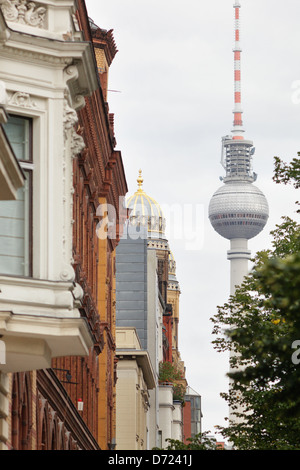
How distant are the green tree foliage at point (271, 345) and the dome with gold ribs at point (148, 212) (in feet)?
337

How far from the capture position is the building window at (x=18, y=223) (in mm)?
25188

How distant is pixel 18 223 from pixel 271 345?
7.33m

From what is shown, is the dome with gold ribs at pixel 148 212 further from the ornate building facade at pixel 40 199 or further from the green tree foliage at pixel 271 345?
the ornate building facade at pixel 40 199

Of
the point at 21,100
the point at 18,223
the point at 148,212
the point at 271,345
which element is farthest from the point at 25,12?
the point at 148,212

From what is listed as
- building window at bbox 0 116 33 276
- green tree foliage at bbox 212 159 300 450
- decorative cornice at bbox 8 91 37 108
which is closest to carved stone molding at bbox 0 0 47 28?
decorative cornice at bbox 8 91 37 108

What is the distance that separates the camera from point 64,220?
25750 millimetres

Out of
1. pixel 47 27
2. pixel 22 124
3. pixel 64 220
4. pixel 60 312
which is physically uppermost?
pixel 47 27

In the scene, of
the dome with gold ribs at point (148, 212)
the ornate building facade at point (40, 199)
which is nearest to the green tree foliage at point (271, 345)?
the ornate building facade at point (40, 199)

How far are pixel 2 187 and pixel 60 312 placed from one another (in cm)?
349

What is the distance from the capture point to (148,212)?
163m

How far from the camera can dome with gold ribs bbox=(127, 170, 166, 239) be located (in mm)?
156750

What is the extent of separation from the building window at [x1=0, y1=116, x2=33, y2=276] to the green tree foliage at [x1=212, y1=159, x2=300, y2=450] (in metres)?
3.94
